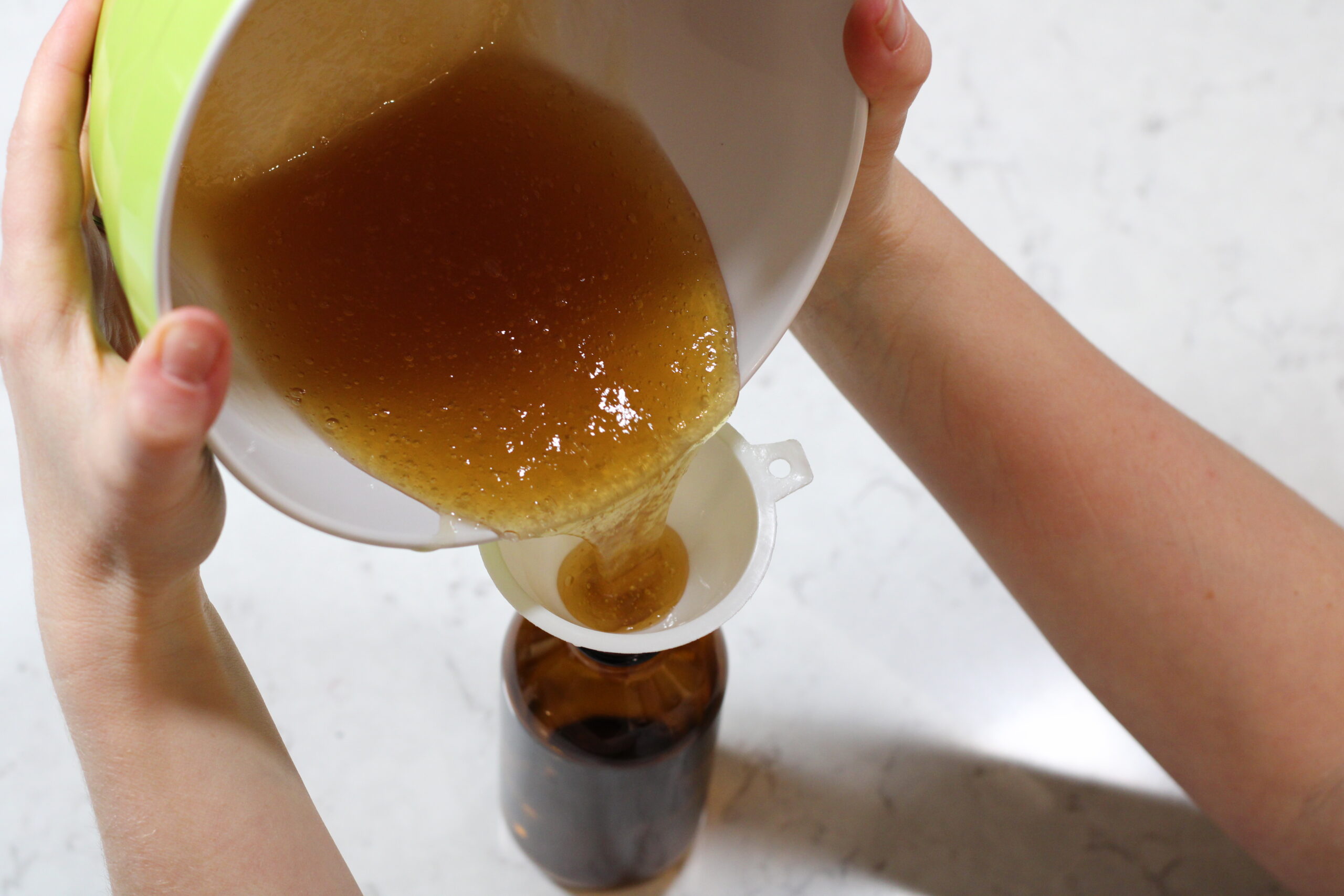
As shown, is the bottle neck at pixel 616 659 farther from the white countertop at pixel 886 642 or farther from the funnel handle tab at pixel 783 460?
the white countertop at pixel 886 642

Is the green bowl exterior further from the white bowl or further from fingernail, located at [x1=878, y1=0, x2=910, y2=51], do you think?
fingernail, located at [x1=878, y1=0, x2=910, y2=51]

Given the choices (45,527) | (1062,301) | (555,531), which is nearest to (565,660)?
(555,531)

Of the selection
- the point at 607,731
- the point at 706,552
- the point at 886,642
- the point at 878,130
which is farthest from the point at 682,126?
the point at 886,642

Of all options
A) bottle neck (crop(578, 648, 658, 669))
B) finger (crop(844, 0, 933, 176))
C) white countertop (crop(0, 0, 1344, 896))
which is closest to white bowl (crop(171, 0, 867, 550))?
finger (crop(844, 0, 933, 176))

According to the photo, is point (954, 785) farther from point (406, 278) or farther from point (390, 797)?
→ point (406, 278)

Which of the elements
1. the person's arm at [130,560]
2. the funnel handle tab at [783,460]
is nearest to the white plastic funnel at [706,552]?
the funnel handle tab at [783,460]

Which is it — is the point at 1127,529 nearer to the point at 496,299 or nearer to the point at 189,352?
the point at 496,299
